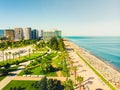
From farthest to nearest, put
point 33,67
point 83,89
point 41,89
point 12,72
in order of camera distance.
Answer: point 33,67
point 12,72
point 83,89
point 41,89

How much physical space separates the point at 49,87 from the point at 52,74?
67.9 ft

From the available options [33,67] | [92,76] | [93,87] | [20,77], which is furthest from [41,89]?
[33,67]

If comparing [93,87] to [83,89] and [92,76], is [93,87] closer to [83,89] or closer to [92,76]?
[83,89]

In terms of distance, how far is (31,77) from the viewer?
6412 centimetres

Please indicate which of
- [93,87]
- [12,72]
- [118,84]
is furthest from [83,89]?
[12,72]

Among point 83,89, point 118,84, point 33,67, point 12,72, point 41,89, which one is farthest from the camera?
point 33,67

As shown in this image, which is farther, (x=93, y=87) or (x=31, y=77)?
(x=31, y=77)

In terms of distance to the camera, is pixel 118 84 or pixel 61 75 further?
pixel 61 75

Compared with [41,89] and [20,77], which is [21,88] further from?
[20,77]

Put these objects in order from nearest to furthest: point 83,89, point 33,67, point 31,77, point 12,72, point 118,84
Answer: point 83,89
point 118,84
point 31,77
point 12,72
point 33,67

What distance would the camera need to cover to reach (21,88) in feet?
170

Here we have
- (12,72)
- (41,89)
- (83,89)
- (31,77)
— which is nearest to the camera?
(41,89)

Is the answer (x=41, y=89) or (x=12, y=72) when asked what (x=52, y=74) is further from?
(x=41, y=89)

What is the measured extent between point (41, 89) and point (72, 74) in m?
21.8
